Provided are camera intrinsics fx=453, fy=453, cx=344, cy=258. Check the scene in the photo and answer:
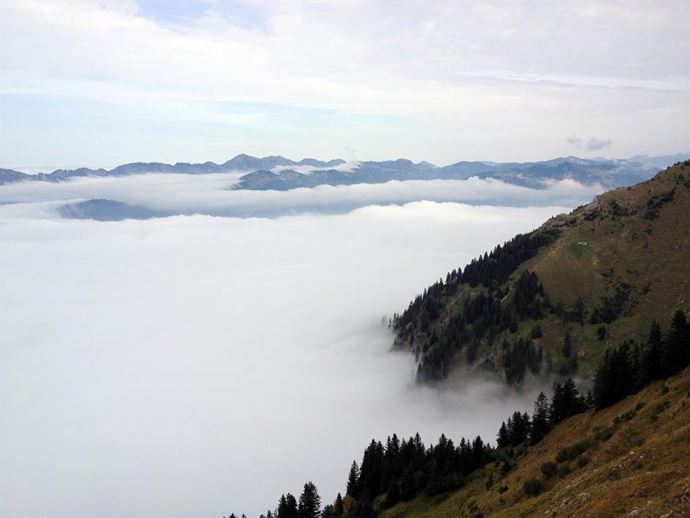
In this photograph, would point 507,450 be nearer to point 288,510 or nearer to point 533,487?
point 533,487

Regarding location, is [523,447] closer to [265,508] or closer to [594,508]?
[594,508]

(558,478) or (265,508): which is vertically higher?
(558,478)

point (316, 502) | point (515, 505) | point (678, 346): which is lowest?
point (316, 502)

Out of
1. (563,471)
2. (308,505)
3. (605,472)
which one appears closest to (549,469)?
(563,471)

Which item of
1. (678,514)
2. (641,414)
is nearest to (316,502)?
(641,414)

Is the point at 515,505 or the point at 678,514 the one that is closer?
the point at 678,514
